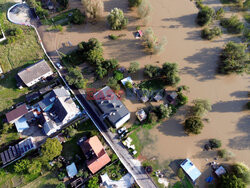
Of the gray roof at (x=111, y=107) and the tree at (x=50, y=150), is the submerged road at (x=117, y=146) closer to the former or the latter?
the gray roof at (x=111, y=107)

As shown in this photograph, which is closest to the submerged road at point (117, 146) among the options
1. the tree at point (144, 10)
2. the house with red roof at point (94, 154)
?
the house with red roof at point (94, 154)

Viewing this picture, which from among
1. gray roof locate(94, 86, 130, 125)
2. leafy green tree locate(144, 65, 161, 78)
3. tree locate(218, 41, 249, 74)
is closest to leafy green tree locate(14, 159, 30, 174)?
gray roof locate(94, 86, 130, 125)

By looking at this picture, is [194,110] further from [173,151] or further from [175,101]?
[173,151]

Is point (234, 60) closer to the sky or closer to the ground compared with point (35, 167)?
closer to the sky

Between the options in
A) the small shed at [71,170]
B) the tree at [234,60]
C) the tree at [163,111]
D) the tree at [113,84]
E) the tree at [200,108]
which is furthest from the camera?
the tree at [234,60]

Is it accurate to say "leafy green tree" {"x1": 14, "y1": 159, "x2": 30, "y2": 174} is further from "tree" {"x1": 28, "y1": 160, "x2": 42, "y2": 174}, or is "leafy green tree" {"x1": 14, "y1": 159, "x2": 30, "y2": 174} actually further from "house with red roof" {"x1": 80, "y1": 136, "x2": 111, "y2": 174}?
"house with red roof" {"x1": 80, "y1": 136, "x2": 111, "y2": 174}

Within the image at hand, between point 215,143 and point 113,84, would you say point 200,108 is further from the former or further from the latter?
point 113,84

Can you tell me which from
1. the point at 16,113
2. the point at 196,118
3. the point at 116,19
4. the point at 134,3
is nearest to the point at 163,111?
the point at 196,118
